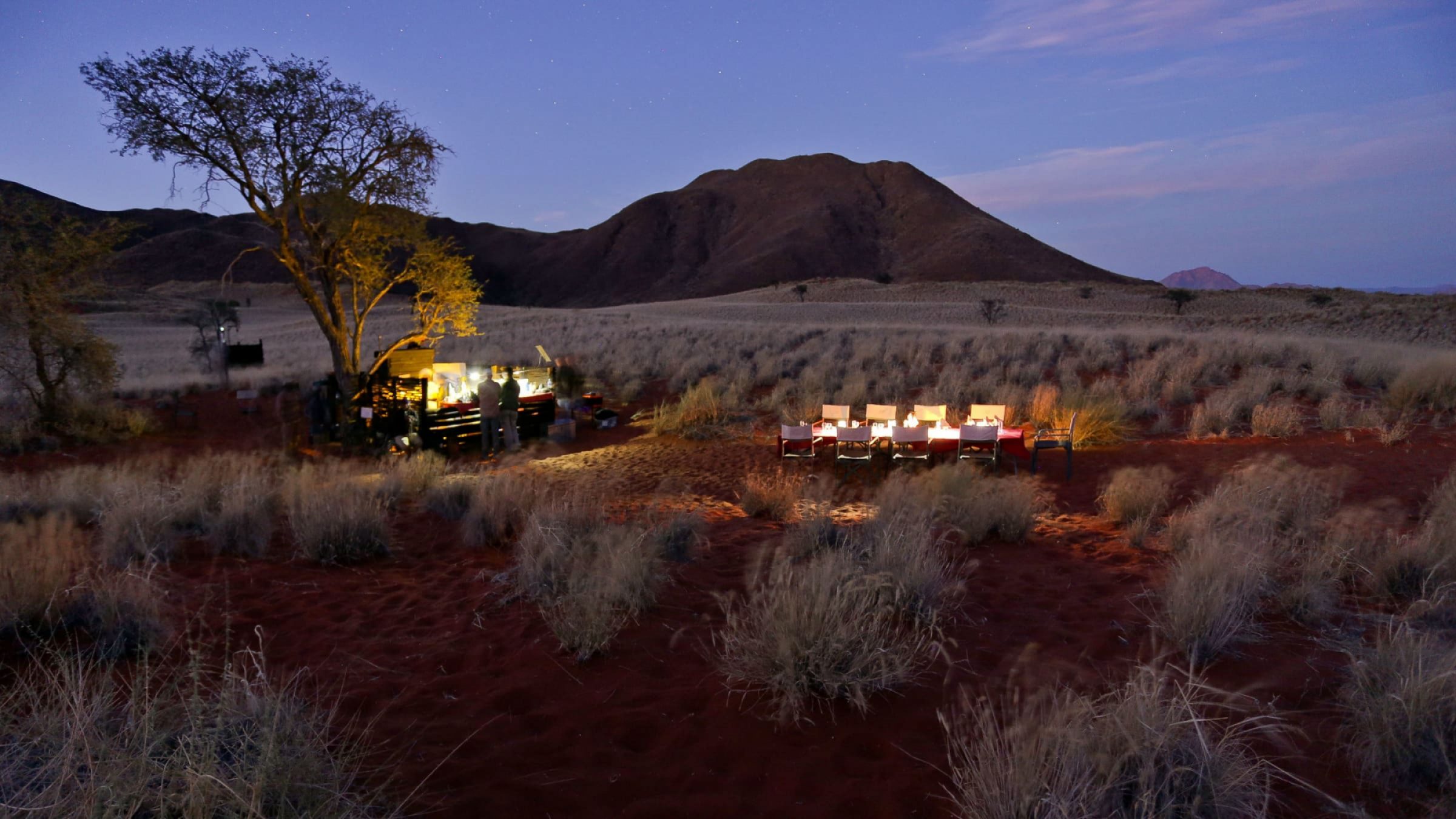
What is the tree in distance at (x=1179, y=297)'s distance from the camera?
43.9 meters

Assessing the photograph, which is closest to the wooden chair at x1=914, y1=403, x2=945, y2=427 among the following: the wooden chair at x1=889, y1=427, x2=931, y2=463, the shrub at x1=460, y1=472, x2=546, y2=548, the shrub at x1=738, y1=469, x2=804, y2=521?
the wooden chair at x1=889, y1=427, x2=931, y2=463

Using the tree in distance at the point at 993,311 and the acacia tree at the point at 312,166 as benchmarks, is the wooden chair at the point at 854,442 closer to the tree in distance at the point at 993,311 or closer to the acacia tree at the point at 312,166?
the acacia tree at the point at 312,166

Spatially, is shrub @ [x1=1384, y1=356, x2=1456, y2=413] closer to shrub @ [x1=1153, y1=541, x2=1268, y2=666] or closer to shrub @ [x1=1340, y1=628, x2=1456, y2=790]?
shrub @ [x1=1153, y1=541, x2=1268, y2=666]

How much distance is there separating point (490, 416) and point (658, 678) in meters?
9.55

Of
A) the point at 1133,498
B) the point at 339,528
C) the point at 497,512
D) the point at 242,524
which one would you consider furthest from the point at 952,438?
the point at 242,524

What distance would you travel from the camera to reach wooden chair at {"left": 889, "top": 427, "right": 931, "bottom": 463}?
10430 millimetres

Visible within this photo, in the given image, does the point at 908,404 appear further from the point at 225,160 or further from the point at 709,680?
the point at 225,160

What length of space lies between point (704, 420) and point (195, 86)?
1096 cm

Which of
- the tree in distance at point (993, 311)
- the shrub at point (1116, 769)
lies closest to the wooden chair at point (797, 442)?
the shrub at point (1116, 769)

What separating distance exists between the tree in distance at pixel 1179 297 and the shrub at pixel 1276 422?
1327 inches

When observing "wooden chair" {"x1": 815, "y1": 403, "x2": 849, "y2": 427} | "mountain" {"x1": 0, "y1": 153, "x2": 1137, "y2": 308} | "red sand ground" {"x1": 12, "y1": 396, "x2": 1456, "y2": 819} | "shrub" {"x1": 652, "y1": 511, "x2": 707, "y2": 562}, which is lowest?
"red sand ground" {"x1": 12, "y1": 396, "x2": 1456, "y2": 819}

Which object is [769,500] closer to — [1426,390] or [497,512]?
[497,512]

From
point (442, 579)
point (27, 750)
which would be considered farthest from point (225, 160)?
point (27, 750)

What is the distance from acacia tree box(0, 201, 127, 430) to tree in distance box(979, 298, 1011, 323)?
32.2 m
